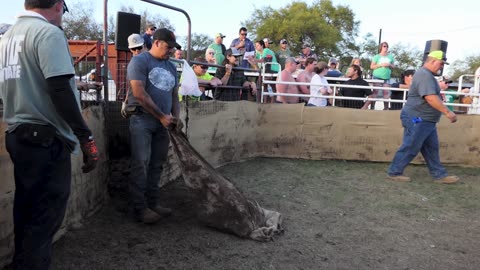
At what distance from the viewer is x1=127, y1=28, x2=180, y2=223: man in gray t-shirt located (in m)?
4.09

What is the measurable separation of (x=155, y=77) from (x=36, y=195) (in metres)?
2.02

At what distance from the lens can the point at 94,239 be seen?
3805 mm

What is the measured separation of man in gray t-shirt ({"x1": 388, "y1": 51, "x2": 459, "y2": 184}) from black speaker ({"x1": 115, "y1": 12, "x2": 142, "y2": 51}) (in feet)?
14.0

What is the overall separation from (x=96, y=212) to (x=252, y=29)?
46.5 metres

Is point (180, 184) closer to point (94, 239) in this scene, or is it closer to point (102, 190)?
point (102, 190)

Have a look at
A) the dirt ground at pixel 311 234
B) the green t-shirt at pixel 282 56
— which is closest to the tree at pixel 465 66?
the green t-shirt at pixel 282 56

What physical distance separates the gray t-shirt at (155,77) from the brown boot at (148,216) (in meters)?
1.04

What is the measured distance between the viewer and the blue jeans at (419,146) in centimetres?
643

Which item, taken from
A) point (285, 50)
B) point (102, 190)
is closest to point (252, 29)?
point (285, 50)

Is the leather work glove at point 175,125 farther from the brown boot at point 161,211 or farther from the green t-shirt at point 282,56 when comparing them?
the green t-shirt at point 282,56

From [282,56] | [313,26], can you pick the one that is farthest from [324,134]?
[313,26]

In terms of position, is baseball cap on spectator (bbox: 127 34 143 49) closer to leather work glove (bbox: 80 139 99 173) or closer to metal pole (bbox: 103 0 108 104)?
metal pole (bbox: 103 0 108 104)

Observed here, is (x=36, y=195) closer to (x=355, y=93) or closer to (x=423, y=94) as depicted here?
(x=423, y=94)

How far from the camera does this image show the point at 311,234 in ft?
13.9
